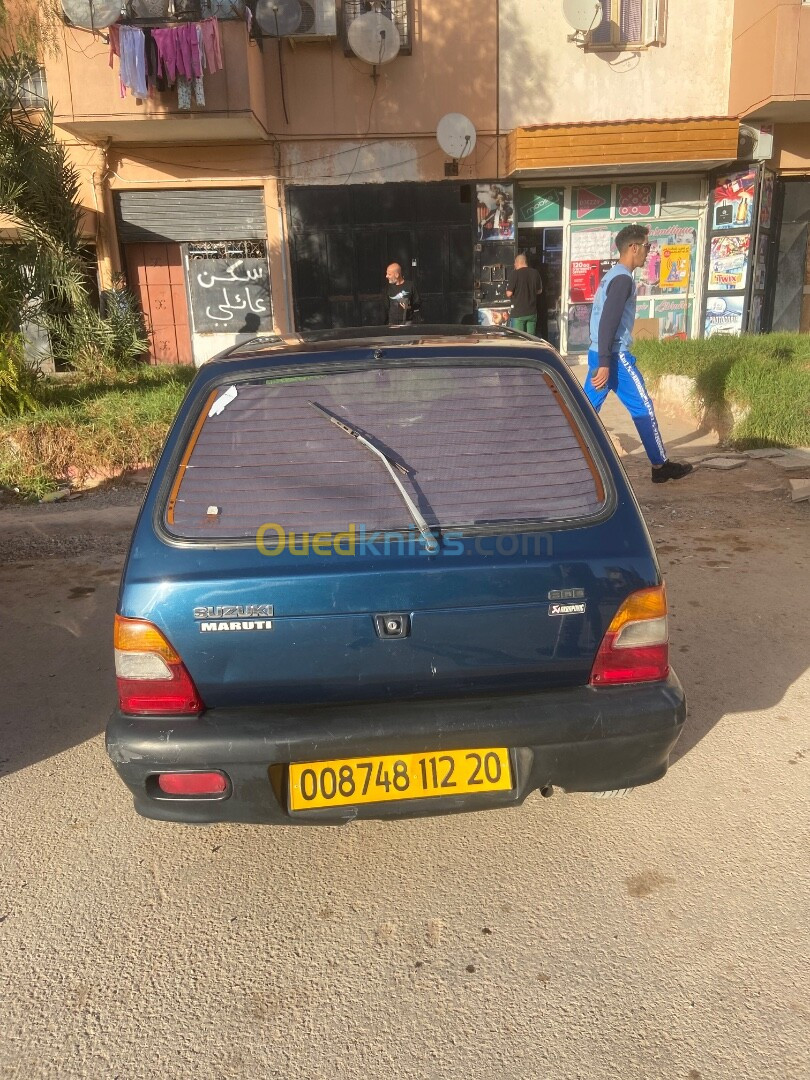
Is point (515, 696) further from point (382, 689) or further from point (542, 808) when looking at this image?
point (542, 808)

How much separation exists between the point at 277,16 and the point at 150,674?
12.4 meters

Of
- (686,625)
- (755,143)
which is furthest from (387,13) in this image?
(686,625)

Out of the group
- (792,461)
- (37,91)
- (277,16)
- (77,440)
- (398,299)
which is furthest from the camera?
(37,91)

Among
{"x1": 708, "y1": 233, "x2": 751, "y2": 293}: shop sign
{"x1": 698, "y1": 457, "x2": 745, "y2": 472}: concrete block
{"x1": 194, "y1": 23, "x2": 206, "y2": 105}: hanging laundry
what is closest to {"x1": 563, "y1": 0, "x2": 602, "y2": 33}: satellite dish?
{"x1": 708, "y1": 233, "x2": 751, "y2": 293}: shop sign

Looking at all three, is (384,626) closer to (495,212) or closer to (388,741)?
(388,741)

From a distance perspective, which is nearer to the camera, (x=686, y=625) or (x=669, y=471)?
(x=686, y=625)

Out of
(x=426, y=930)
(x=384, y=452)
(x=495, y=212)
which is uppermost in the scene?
(x=495, y=212)

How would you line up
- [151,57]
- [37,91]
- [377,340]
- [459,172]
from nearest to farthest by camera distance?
1. [377,340]
2. [151,57]
3. [37,91]
4. [459,172]

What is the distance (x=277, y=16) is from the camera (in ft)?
38.8

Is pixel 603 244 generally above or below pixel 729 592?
above

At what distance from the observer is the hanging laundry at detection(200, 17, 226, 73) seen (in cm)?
1084

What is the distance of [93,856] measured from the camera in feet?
8.93

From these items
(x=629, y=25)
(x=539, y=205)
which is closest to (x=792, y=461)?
(x=539, y=205)

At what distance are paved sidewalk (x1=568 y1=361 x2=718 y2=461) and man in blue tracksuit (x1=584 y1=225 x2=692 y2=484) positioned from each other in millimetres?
944
